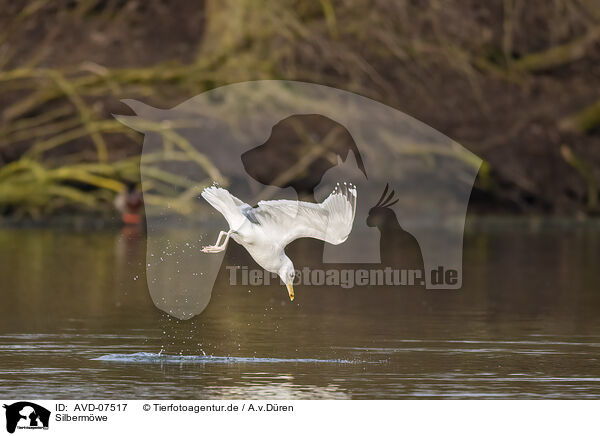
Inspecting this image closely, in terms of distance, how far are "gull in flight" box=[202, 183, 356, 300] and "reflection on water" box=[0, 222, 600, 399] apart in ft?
2.68

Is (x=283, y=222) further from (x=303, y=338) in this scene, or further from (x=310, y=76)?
(x=310, y=76)

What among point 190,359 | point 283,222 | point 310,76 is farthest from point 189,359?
point 310,76

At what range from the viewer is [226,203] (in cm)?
957

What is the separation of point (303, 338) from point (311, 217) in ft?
6.23

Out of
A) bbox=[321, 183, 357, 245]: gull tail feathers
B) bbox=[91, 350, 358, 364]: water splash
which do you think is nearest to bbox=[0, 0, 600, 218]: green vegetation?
bbox=[91, 350, 358, 364]: water splash

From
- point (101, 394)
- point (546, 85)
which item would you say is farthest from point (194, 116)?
point (101, 394)

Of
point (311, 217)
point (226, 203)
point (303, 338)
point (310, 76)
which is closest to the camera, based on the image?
point (226, 203)

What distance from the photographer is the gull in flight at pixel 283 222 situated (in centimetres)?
970

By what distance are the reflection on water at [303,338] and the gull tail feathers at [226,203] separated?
100 cm

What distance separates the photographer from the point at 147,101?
24688mm

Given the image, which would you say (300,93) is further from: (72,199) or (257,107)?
(72,199)
